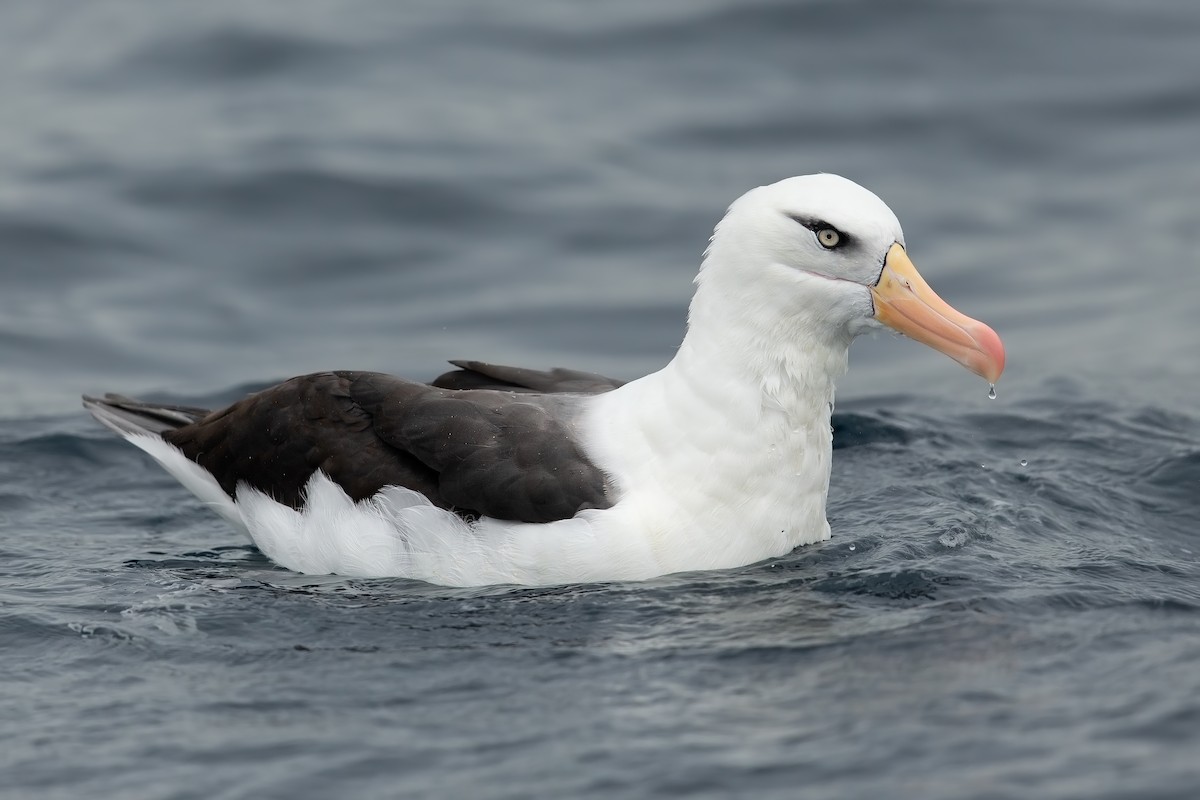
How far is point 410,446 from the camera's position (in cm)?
813

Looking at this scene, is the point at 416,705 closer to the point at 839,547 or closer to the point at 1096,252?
the point at 839,547

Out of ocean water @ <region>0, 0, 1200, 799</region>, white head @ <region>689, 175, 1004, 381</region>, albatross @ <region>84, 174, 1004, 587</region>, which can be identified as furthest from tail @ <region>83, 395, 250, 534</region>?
white head @ <region>689, 175, 1004, 381</region>

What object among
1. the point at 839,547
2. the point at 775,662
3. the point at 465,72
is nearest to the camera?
the point at 775,662

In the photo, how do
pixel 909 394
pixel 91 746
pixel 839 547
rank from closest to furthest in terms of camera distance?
pixel 91 746 → pixel 839 547 → pixel 909 394

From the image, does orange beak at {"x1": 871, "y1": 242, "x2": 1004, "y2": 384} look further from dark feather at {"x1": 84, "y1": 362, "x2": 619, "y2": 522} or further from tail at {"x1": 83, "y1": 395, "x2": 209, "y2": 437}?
tail at {"x1": 83, "y1": 395, "x2": 209, "y2": 437}

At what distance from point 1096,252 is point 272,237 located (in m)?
7.41

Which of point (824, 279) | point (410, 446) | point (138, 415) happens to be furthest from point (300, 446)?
point (824, 279)

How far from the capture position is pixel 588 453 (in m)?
7.93

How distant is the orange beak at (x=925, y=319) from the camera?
7684 mm

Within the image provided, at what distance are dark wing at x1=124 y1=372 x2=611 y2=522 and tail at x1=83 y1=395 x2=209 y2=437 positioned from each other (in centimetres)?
46

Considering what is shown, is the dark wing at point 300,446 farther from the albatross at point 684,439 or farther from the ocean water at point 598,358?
the ocean water at point 598,358

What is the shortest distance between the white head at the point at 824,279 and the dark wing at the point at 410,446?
3.36 ft

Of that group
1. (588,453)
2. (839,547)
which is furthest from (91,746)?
(839,547)

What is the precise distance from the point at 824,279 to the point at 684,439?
3.22 feet
